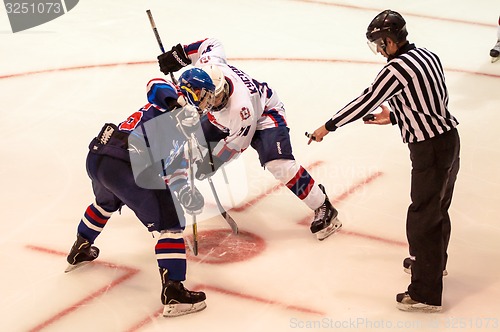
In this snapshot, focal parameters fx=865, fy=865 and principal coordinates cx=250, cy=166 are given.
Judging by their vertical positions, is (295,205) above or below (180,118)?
below

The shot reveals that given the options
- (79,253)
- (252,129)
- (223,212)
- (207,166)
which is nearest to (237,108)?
(252,129)

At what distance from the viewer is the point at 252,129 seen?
203 inches

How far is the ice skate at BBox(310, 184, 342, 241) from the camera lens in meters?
5.25

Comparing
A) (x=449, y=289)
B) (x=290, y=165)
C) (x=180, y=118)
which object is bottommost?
(x=449, y=289)

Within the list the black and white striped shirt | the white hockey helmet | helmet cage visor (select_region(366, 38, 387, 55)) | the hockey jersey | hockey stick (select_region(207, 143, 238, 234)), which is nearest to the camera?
the black and white striped shirt

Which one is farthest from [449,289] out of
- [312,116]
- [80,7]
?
[80,7]

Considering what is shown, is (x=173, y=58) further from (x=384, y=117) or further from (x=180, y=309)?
(x=180, y=309)

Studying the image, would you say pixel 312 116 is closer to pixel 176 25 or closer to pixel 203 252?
pixel 203 252

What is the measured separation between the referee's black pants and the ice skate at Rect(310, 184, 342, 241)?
36.3 inches

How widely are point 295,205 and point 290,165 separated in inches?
25.8

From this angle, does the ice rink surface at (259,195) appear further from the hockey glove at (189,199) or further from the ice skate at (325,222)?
the hockey glove at (189,199)

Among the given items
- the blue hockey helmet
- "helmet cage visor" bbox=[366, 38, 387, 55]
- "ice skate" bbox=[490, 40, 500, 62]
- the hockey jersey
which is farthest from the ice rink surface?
"helmet cage visor" bbox=[366, 38, 387, 55]

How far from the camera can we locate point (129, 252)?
5160 mm

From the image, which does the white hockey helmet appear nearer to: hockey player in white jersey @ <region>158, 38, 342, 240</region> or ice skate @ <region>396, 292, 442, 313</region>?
hockey player in white jersey @ <region>158, 38, 342, 240</region>
